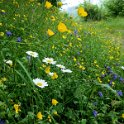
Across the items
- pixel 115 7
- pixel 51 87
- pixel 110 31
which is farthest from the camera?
pixel 115 7

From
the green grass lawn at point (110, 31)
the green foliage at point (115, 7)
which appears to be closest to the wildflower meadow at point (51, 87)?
the green grass lawn at point (110, 31)

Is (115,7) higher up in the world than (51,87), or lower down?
lower down

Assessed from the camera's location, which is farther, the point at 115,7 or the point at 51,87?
the point at 115,7

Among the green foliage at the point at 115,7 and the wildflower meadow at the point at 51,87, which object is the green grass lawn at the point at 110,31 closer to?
the wildflower meadow at the point at 51,87

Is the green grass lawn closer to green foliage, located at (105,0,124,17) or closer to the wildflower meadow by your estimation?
the wildflower meadow

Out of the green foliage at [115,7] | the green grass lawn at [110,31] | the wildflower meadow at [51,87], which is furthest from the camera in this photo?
the green foliage at [115,7]

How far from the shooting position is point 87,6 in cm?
1284

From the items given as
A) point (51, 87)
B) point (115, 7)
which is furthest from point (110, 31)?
point (115, 7)

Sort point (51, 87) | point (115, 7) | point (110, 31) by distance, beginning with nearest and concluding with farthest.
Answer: point (51, 87) → point (110, 31) → point (115, 7)

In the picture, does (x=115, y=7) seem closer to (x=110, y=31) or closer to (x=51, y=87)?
(x=110, y=31)

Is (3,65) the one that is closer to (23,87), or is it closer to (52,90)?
(23,87)

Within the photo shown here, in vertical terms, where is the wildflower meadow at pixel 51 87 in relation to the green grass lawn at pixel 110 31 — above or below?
above

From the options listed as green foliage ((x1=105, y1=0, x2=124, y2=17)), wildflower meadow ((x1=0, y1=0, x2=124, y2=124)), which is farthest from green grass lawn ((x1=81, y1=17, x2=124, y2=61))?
green foliage ((x1=105, y1=0, x2=124, y2=17))

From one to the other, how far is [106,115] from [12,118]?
845 mm
